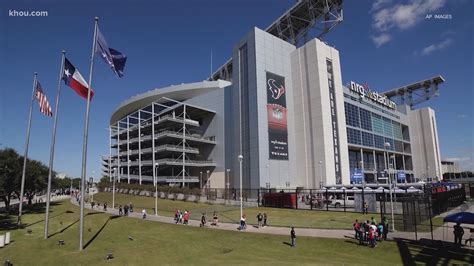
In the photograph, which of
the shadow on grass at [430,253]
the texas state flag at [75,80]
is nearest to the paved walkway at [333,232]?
the shadow on grass at [430,253]

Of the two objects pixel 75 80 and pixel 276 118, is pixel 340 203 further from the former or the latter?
pixel 75 80

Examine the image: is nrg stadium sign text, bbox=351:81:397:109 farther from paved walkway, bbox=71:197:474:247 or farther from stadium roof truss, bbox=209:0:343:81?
paved walkway, bbox=71:197:474:247

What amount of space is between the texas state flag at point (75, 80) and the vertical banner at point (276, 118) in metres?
47.6

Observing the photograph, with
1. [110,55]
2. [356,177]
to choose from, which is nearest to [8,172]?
[110,55]

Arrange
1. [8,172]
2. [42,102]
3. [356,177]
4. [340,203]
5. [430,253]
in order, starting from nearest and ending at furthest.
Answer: [430,253], [42,102], [8,172], [340,203], [356,177]

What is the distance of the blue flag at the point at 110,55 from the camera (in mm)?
22844

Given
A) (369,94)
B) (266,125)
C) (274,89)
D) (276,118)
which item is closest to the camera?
(266,125)

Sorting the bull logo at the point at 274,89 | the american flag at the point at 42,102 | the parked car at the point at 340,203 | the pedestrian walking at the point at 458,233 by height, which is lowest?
the pedestrian walking at the point at 458,233

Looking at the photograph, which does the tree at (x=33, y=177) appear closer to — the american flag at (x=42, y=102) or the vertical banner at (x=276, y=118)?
the american flag at (x=42, y=102)

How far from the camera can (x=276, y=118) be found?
70438mm

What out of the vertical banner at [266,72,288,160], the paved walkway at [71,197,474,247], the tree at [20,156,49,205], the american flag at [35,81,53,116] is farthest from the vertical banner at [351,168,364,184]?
the american flag at [35,81,53,116]

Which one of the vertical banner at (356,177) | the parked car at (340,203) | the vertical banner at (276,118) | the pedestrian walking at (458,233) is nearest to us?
the pedestrian walking at (458,233)

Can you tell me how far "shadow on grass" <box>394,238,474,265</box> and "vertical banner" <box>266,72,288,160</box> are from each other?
45374 mm

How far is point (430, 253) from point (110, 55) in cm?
2516
